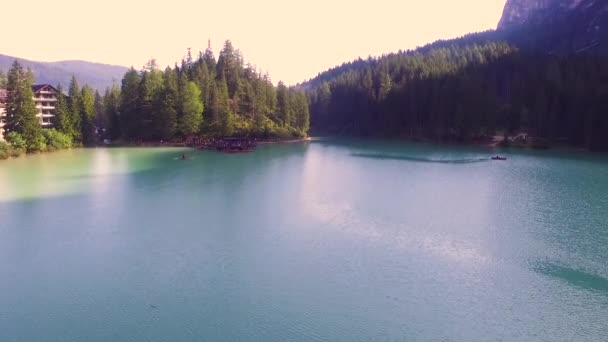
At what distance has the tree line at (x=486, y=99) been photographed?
5956cm

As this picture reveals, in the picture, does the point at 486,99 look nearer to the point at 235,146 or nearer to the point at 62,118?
the point at 235,146

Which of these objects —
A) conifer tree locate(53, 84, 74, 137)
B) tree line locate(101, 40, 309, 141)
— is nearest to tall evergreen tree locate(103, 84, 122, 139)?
tree line locate(101, 40, 309, 141)

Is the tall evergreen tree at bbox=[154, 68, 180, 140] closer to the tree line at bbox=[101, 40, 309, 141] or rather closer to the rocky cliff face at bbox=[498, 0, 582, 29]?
the tree line at bbox=[101, 40, 309, 141]

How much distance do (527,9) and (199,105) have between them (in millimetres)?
150690

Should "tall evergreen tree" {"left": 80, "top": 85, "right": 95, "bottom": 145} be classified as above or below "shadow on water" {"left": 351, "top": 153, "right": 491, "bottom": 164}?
above

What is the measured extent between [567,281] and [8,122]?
55302 millimetres

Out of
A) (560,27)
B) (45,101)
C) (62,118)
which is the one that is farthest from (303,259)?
(560,27)

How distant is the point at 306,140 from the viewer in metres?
79.9

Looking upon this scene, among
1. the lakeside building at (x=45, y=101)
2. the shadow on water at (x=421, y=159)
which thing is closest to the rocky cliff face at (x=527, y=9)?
the shadow on water at (x=421, y=159)

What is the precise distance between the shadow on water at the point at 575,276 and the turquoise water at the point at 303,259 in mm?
89

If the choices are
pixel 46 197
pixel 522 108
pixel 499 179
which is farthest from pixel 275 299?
pixel 522 108

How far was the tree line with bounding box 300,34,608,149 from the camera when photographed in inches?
2345

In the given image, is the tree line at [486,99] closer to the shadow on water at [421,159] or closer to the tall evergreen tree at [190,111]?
the shadow on water at [421,159]

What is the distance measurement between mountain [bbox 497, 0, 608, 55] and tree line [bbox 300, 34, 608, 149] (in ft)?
83.2
